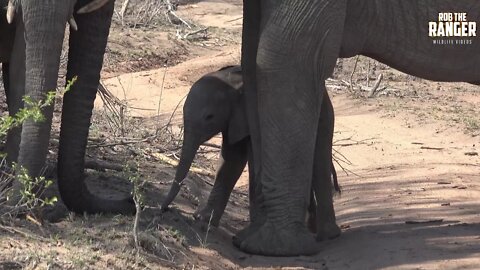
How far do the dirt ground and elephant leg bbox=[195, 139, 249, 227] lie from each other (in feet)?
0.64

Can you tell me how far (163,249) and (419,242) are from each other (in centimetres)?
195

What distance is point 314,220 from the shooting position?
845 cm

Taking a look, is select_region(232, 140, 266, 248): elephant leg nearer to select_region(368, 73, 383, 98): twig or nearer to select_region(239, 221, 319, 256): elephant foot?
select_region(239, 221, 319, 256): elephant foot

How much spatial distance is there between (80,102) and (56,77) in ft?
2.74

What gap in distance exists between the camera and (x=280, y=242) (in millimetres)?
7594

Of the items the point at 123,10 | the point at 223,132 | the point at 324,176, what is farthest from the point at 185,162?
the point at 123,10

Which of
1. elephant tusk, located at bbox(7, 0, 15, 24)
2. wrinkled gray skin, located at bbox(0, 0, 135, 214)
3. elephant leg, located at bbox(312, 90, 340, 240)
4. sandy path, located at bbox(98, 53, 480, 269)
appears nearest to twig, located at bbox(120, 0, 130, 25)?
sandy path, located at bbox(98, 53, 480, 269)

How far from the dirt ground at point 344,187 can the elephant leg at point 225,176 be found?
19 cm

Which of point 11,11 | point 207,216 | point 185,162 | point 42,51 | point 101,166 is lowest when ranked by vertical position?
point 207,216

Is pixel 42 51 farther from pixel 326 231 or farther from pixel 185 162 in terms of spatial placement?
pixel 326 231

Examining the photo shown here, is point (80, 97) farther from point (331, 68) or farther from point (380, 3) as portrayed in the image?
point (380, 3)

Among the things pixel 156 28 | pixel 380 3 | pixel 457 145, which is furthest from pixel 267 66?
pixel 156 28

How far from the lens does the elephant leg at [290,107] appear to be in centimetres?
739

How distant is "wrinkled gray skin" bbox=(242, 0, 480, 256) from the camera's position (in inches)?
291
